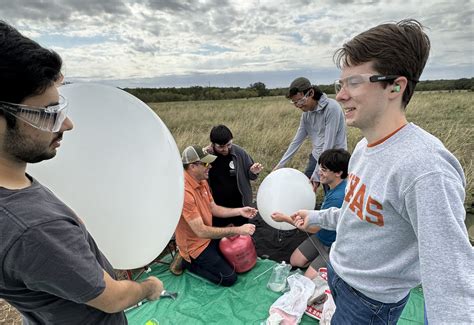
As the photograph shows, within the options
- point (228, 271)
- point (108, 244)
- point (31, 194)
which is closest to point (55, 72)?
point (31, 194)

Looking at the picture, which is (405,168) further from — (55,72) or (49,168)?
(49,168)

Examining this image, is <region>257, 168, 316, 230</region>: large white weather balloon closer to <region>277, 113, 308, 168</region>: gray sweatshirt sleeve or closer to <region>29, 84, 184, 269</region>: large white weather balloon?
<region>277, 113, 308, 168</region>: gray sweatshirt sleeve

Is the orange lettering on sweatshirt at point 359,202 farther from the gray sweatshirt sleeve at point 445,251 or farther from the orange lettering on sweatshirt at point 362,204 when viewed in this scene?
the gray sweatshirt sleeve at point 445,251

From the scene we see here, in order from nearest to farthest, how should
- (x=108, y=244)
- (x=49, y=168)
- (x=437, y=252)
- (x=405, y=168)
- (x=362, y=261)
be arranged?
(x=437, y=252) → (x=405, y=168) → (x=362, y=261) → (x=49, y=168) → (x=108, y=244)

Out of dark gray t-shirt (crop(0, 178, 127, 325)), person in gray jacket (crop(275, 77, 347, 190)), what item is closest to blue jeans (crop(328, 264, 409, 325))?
dark gray t-shirt (crop(0, 178, 127, 325))

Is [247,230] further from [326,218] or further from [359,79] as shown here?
[359,79]

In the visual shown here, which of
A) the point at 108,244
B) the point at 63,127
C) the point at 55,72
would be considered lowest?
the point at 108,244

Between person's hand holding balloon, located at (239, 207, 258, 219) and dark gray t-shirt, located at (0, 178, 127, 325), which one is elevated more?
dark gray t-shirt, located at (0, 178, 127, 325)

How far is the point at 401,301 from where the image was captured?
113cm

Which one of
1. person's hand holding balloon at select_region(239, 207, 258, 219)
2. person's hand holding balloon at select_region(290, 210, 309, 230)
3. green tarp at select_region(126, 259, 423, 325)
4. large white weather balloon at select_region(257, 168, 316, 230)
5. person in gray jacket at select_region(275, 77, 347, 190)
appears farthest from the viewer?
person in gray jacket at select_region(275, 77, 347, 190)

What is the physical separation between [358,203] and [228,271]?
Result: 73.7 inches

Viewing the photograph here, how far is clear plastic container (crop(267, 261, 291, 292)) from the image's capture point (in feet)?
8.14

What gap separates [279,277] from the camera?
2586 mm

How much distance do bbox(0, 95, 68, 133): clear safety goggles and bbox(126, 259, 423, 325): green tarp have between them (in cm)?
200
